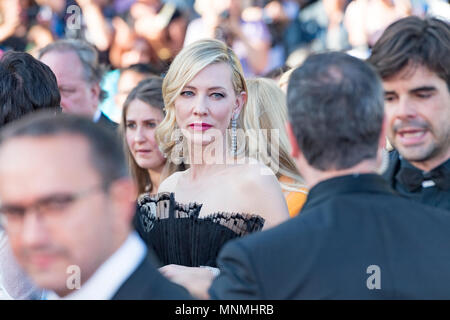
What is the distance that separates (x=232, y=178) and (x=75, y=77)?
2404 mm

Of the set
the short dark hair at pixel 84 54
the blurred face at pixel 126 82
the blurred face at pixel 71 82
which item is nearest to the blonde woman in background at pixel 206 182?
the blurred face at pixel 71 82

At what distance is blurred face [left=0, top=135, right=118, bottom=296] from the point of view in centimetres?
188

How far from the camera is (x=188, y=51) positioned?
3.84 meters

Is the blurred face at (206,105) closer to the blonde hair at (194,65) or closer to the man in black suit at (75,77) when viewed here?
the blonde hair at (194,65)

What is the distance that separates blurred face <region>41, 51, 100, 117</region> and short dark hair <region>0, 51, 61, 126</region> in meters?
2.04

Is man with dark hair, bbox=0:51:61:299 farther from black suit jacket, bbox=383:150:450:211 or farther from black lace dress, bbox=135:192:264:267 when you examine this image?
black suit jacket, bbox=383:150:450:211

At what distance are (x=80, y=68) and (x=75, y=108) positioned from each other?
0.33 meters

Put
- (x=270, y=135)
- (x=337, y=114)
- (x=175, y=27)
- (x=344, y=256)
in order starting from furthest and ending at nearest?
(x=175, y=27) → (x=270, y=135) → (x=337, y=114) → (x=344, y=256)

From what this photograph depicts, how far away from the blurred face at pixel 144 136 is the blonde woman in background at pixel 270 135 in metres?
0.89

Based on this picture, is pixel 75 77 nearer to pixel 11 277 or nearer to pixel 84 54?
pixel 84 54

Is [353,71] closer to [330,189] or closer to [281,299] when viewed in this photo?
[330,189]

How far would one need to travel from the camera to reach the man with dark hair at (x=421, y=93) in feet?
10.4

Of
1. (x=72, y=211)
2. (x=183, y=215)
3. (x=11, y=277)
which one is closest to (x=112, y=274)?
(x=72, y=211)

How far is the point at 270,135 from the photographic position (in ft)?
14.3
